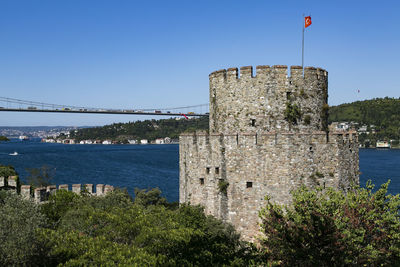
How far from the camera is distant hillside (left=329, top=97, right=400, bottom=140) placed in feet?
457

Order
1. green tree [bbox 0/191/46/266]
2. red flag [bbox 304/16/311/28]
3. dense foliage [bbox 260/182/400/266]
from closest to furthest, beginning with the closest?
green tree [bbox 0/191/46/266], dense foliage [bbox 260/182/400/266], red flag [bbox 304/16/311/28]

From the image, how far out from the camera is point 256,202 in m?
10.3

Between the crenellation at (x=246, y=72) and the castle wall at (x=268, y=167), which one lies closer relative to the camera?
the castle wall at (x=268, y=167)

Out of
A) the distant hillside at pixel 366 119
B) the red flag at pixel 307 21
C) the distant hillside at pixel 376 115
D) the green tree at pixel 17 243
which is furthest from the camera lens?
the distant hillside at pixel 376 115

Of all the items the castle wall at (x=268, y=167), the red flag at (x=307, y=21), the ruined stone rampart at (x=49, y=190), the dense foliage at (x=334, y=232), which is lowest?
the ruined stone rampart at (x=49, y=190)

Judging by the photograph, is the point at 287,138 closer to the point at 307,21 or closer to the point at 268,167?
the point at 268,167

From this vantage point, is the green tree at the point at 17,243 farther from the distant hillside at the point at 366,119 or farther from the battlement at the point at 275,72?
the distant hillside at the point at 366,119

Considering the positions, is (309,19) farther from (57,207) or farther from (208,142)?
(57,207)

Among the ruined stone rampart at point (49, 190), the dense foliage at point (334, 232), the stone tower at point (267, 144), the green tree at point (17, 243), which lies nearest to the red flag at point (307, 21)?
the stone tower at point (267, 144)

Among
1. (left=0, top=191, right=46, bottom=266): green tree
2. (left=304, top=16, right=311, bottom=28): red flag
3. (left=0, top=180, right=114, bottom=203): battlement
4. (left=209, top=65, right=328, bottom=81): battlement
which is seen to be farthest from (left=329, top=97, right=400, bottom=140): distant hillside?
(left=0, top=191, right=46, bottom=266): green tree

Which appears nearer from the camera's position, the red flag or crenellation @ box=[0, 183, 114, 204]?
the red flag

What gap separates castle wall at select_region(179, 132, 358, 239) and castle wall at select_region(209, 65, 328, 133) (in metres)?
0.54

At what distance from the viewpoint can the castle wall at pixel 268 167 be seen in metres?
10.1

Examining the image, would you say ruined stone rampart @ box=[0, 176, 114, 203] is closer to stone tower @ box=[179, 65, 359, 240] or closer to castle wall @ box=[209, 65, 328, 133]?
stone tower @ box=[179, 65, 359, 240]
